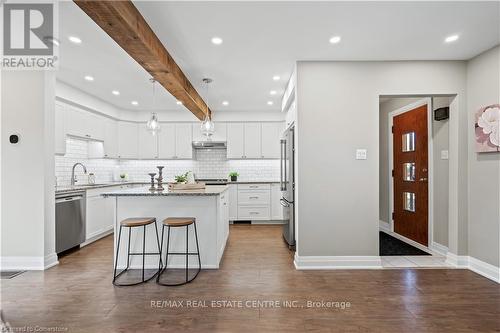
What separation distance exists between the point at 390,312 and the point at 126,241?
302 centimetres

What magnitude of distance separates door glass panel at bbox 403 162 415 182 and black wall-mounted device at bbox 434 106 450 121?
3.09ft

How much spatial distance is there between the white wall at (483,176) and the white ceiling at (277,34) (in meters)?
0.24

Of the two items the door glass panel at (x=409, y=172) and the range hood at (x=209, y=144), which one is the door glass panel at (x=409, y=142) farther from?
the range hood at (x=209, y=144)

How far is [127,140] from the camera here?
6066 mm

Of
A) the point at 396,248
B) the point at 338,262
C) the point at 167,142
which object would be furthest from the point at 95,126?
the point at 396,248

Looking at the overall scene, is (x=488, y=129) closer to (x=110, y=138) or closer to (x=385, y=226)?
(x=385, y=226)

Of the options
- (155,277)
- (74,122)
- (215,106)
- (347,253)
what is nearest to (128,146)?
(74,122)

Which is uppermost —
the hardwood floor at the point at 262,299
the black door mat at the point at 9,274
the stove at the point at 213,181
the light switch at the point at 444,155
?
the light switch at the point at 444,155

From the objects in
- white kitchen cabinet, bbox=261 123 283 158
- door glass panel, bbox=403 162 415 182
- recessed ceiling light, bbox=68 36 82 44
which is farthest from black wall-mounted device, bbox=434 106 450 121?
recessed ceiling light, bbox=68 36 82 44

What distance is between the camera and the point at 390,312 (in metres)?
2.24

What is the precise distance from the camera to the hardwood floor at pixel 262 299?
6.78 ft

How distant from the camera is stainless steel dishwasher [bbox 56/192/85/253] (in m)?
3.59

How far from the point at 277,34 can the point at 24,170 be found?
3.58 meters

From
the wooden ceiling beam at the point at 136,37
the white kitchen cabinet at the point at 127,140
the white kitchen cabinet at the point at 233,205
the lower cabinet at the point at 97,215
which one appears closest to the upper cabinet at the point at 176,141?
the white kitchen cabinet at the point at 127,140
